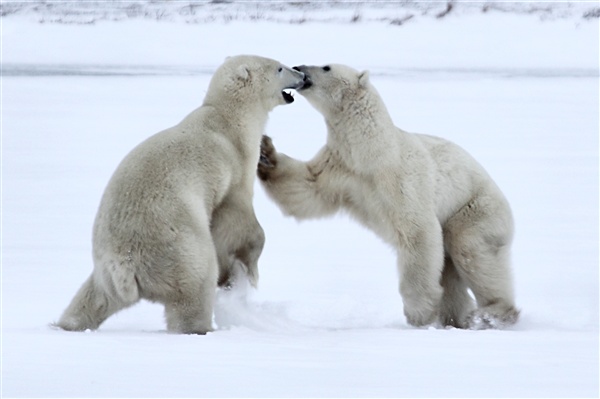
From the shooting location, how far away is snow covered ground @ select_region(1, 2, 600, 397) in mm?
3607

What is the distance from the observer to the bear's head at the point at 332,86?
575 cm

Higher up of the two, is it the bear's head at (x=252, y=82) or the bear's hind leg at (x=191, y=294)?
the bear's head at (x=252, y=82)

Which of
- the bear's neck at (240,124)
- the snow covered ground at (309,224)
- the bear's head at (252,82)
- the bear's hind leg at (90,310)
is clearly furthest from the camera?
the bear's head at (252,82)

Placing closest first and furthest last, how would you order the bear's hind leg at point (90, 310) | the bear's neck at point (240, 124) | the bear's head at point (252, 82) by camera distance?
the bear's hind leg at point (90, 310) < the bear's neck at point (240, 124) < the bear's head at point (252, 82)

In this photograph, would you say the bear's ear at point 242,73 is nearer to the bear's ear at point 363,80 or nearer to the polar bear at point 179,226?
the polar bear at point 179,226

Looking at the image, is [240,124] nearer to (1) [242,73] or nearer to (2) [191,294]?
(1) [242,73]

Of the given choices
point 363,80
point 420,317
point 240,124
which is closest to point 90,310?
point 240,124

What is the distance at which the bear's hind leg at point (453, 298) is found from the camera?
5977 mm

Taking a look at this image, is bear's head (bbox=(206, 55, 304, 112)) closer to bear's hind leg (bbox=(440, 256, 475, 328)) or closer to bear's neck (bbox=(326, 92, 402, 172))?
bear's neck (bbox=(326, 92, 402, 172))

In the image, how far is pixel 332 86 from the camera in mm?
5789

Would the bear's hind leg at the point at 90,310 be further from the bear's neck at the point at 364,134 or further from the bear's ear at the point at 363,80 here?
the bear's ear at the point at 363,80

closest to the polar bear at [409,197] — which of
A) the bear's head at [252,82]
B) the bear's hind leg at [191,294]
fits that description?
the bear's head at [252,82]

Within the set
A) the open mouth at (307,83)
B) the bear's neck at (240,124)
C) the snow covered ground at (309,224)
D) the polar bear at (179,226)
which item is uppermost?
the open mouth at (307,83)

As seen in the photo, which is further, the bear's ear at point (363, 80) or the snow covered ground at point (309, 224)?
the bear's ear at point (363, 80)
